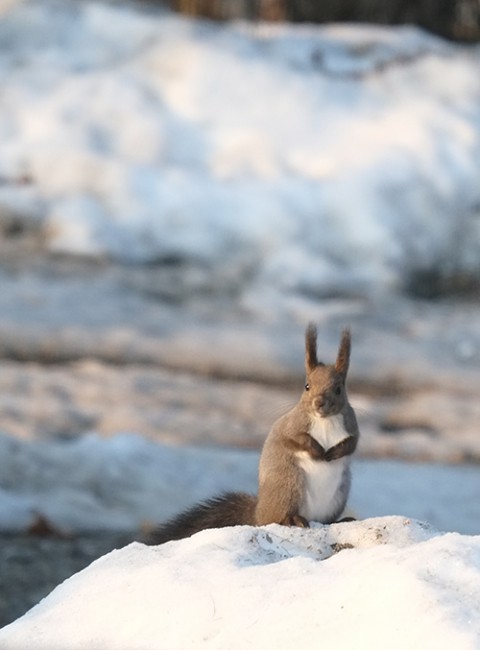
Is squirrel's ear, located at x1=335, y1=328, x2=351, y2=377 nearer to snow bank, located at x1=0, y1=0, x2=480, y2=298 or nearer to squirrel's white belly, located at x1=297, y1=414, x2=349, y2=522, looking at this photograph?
squirrel's white belly, located at x1=297, y1=414, x2=349, y2=522

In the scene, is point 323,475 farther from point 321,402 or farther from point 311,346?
point 311,346

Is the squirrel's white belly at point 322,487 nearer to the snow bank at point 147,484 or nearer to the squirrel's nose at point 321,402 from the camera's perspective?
the squirrel's nose at point 321,402

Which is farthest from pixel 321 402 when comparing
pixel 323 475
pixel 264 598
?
pixel 264 598

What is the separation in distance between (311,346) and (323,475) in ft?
1.01

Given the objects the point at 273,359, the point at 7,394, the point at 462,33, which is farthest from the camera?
the point at 462,33

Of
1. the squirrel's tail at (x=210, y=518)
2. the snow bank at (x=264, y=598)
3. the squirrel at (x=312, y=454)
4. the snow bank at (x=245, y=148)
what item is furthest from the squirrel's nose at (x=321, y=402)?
the snow bank at (x=245, y=148)

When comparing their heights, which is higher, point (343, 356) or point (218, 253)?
point (343, 356)

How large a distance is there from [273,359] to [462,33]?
6.66 meters

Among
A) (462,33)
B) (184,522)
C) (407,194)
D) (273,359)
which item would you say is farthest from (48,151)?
(184,522)

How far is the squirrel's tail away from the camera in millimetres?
3600

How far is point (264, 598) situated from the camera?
102 inches

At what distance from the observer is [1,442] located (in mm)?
5660

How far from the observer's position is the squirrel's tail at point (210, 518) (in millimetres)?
3600

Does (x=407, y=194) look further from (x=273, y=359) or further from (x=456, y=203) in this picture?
(x=273, y=359)
